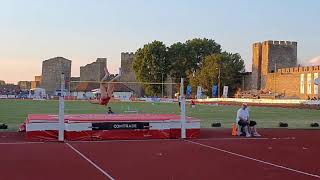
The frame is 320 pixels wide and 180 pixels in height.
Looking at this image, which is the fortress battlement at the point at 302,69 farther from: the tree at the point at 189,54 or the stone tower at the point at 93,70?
the stone tower at the point at 93,70

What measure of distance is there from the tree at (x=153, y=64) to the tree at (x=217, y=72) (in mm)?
7879

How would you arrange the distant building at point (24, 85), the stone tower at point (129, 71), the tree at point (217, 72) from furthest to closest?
the distant building at point (24, 85) < the stone tower at point (129, 71) < the tree at point (217, 72)

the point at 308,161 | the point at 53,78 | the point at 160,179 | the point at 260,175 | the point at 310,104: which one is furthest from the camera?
the point at 53,78

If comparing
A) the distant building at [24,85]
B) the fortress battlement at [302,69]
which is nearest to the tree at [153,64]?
the fortress battlement at [302,69]

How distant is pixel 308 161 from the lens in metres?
14.2

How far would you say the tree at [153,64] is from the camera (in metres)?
113

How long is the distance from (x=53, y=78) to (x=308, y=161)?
101m

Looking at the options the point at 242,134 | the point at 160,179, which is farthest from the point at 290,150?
the point at 160,179

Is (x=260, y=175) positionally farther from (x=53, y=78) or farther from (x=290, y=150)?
(x=53, y=78)

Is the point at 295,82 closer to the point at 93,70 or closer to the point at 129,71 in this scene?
the point at 129,71

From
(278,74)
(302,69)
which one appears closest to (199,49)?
(278,74)

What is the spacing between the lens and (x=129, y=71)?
13862cm

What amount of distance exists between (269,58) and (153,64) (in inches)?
956

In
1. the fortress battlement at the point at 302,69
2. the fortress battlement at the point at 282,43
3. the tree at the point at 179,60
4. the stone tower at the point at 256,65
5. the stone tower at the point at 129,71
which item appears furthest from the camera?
the stone tower at the point at 129,71
